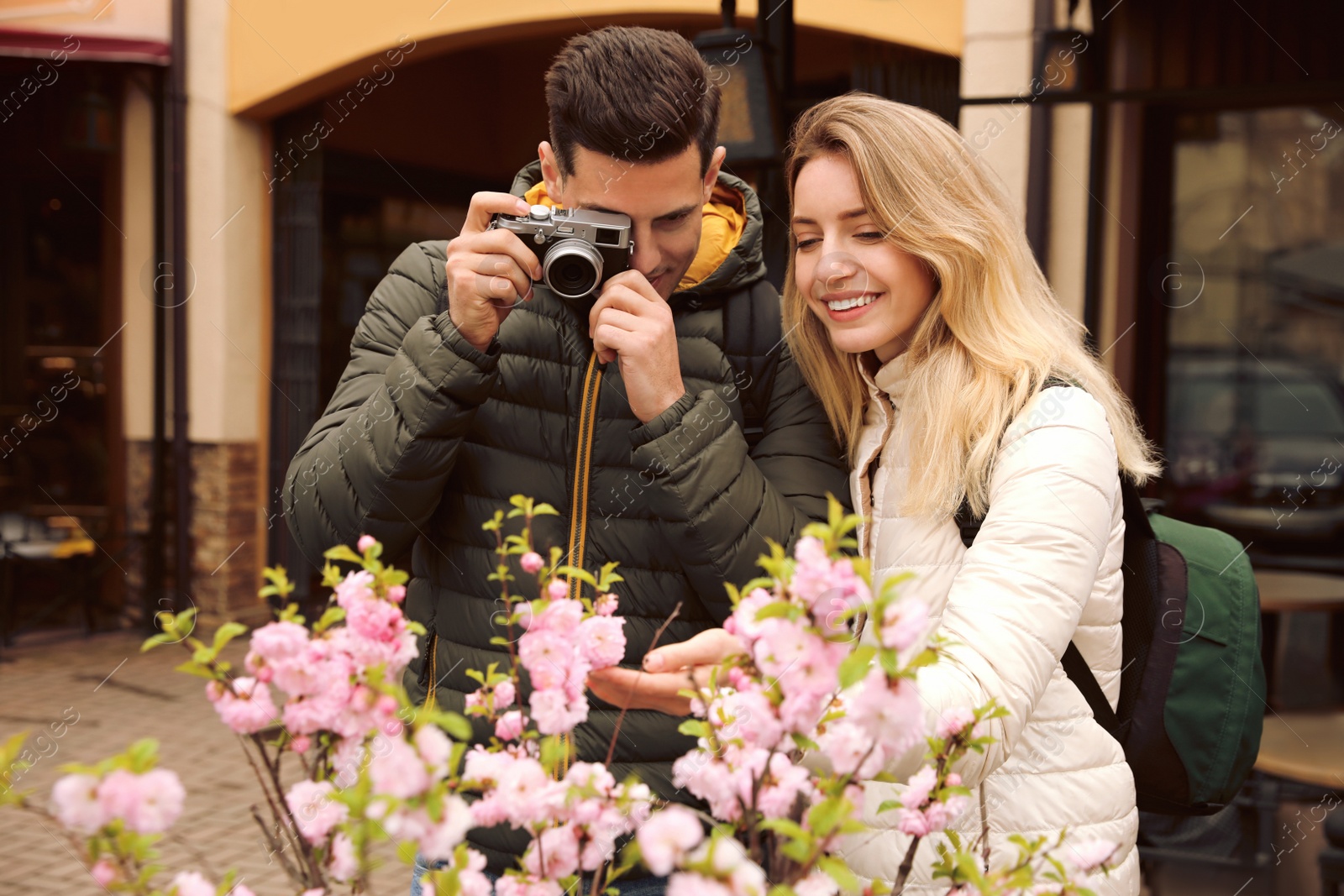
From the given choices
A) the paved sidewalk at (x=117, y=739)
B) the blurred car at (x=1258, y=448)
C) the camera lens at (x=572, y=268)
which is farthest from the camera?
the blurred car at (x=1258, y=448)

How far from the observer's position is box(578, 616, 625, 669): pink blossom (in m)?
0.83

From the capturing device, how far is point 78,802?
61cm

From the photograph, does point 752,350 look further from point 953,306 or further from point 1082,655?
point 1082,655

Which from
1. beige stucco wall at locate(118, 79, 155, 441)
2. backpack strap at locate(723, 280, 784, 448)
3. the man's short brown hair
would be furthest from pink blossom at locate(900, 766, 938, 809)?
beige stucco wall at locate(118, 79, 155, 441)

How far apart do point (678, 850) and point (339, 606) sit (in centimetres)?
33

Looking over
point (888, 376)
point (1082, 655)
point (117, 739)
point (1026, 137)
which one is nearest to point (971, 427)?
point (888, 376)

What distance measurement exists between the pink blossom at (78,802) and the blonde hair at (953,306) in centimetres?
95

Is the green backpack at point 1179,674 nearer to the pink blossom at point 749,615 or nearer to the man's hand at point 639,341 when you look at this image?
the man's hand at point 639,341

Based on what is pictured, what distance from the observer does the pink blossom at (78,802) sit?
611 mm

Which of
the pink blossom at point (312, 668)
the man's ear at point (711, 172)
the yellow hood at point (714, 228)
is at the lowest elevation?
the pink blossom at point (312, 668)

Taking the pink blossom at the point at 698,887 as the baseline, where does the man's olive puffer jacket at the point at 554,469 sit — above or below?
above

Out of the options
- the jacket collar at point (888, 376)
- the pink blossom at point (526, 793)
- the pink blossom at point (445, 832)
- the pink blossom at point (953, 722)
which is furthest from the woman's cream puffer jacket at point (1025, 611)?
the pink blossom at point (445, 832)

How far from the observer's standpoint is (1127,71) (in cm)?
489

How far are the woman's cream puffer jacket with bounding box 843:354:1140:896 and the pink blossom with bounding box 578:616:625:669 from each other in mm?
296
